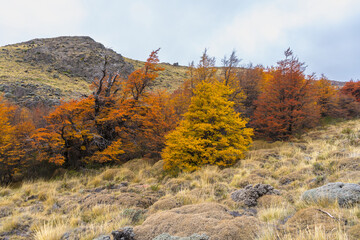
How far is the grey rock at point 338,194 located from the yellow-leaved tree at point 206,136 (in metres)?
6.65

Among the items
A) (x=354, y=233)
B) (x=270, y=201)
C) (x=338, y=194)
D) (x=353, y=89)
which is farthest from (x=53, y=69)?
(x=353, y=89)

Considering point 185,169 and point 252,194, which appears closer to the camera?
point 252,194

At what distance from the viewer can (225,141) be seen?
1111 cm

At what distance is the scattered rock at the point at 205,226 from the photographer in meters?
2.93

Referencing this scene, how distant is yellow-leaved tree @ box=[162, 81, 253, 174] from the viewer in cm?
1117

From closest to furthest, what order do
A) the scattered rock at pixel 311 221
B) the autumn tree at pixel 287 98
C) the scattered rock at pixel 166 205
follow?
the scattered rock at pixel 311 221, the scattered rock at pixel 166 205, the autumn tree at pixel 287 98

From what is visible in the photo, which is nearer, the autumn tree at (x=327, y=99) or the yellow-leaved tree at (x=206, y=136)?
the yellow-leaved tree at (x=206, y=136)

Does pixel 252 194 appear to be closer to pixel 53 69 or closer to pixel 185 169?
pixel 185 169

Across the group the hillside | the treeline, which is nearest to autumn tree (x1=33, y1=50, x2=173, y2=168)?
the treeline

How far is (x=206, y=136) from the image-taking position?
39.7 feet

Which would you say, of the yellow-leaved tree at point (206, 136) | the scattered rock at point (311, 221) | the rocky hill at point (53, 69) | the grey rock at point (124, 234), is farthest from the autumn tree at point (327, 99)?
the rocky hill at point (53, 69)

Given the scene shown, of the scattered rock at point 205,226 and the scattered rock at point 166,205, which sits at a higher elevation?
the scattered rock at point 205,226

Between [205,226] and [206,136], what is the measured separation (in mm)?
9024

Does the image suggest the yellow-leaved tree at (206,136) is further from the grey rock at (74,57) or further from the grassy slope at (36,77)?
the grey rock at (74,57)
